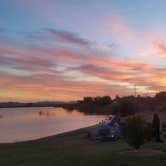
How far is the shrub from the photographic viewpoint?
17812 millimetres

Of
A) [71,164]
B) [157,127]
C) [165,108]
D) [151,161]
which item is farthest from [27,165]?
[165,108]

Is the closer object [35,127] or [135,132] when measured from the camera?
[135,132]

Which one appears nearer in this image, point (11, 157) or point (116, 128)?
point (11, 157)

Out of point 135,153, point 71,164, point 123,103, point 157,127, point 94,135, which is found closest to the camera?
point 71,164

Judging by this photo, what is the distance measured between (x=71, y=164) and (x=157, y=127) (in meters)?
11.7

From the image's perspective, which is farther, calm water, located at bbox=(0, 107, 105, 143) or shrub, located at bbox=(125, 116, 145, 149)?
calm water, located at bbox=(0, 107, 105, 143)

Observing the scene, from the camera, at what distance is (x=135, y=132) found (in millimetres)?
Result: 17859

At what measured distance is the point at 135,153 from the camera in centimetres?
1719

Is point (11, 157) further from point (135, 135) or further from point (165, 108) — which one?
point (165, 108)

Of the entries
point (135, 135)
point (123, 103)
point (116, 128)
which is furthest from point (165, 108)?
point (135, 135)

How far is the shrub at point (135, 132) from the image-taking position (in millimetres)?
17812

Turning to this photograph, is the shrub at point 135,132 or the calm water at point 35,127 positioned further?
the calm water at point 35,127

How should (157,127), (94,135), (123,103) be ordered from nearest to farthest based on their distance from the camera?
(157,127) < (94,135) < (123,103)

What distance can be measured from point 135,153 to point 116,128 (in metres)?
14.5
